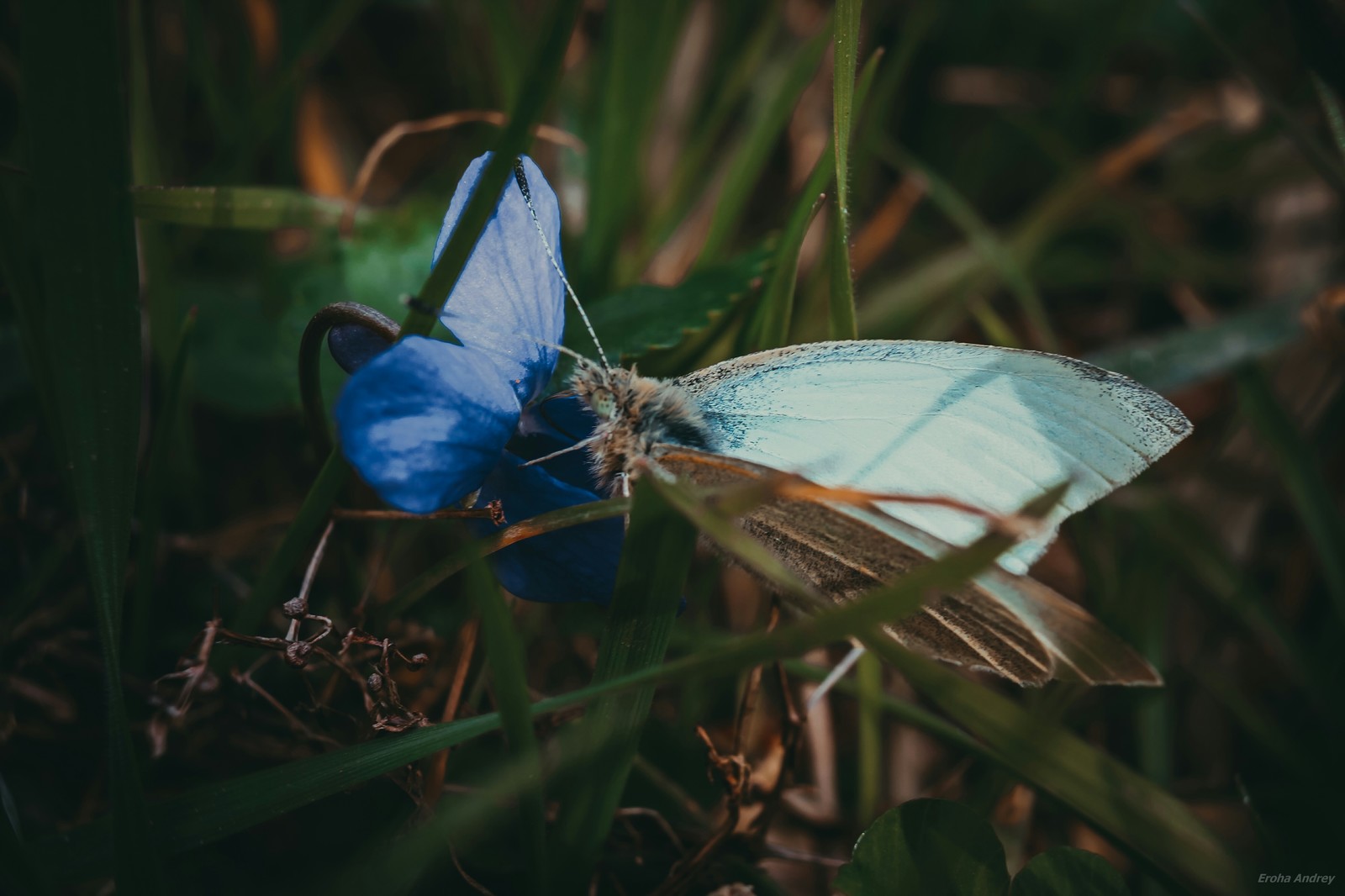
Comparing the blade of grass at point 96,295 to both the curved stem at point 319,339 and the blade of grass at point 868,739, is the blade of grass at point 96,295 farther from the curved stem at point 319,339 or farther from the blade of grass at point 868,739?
the blade of grass at point 868,739

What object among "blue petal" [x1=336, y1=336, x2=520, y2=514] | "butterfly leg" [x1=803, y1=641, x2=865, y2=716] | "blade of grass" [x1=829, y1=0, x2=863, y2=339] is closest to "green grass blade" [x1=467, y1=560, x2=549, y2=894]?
"blue petal" [x1=336, y1=336, x2=520, y2=514]

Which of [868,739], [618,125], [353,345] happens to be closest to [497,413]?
[353,345]

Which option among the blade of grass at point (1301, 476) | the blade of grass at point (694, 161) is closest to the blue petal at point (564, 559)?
the blade of grass at point (694, 161)

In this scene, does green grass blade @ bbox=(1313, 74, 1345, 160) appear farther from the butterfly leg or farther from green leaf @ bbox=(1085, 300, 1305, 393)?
the butterfly leg

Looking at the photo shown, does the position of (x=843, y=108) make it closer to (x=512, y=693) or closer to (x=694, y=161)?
(x=512, y=693)

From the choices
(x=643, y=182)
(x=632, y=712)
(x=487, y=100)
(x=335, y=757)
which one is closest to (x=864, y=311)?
(x=643, y=182)

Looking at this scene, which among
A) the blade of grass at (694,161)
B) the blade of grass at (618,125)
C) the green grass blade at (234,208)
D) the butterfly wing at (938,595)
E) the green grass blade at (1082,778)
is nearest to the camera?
the green grass blade at (1082,778)

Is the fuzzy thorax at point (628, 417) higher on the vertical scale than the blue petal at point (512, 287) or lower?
lower
